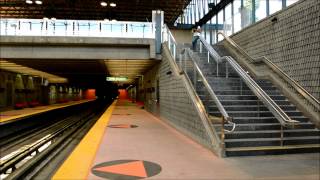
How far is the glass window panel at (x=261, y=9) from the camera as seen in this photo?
1329cm

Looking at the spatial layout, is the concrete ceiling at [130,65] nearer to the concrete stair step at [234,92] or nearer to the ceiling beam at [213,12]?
the ceiling beam at [213,12]

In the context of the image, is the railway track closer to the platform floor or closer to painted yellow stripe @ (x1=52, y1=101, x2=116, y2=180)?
painted yellow stripe @ (x1=52, y1=101, x2=116, y2=180)

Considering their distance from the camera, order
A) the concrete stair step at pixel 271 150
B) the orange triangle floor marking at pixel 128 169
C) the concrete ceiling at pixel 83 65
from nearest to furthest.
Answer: the orange triangle floor marking at pixel 128 169
the concrete stair step at pixel 271 150
the concrete ceiling at pixel 83 65

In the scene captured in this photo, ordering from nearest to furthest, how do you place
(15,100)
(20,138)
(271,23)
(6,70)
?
(271,23)
(20,138)
(6,70)
(15,100)

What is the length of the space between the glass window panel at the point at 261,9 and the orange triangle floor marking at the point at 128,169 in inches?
372

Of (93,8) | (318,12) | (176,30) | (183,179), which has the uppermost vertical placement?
(93,8)

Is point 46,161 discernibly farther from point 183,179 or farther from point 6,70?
point 6,70

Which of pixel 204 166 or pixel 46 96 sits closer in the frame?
pixel 204 166

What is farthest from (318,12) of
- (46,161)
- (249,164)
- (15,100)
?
(15,100)

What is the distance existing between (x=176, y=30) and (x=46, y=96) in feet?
49.7

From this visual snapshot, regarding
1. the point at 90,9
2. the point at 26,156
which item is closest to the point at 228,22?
the point at 26,156

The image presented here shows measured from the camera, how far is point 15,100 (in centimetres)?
2556

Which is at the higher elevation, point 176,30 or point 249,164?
point 176,30

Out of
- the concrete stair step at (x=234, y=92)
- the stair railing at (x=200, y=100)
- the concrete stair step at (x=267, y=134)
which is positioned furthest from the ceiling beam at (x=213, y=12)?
the concrete stair step at (x=267, y=134)
